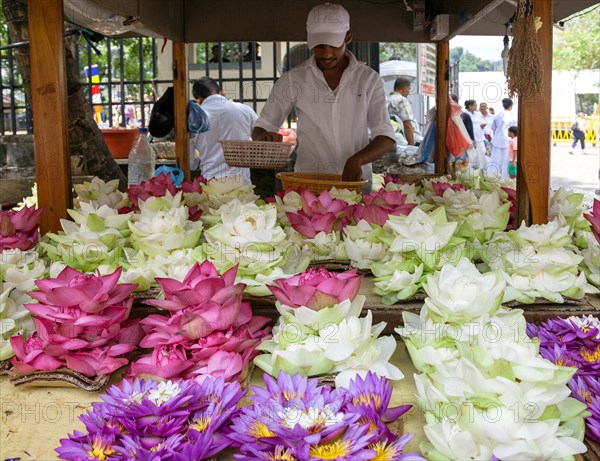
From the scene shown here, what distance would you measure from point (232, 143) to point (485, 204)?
1983 mm

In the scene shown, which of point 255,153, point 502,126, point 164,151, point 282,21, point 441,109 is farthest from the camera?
point 502,126

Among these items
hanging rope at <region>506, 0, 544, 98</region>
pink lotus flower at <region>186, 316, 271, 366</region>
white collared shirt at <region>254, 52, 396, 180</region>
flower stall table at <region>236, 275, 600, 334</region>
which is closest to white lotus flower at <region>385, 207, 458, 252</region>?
flower stall table at <region>236, 275, 600, 334</region>

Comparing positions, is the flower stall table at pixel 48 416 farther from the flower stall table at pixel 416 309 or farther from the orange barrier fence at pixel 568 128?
the orange barrier fence at pixel 568 128

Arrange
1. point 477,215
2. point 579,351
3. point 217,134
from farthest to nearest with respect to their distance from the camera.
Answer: point 217,134, point 477,215, point 579,351

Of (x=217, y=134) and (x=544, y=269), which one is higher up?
(x=217, y=134)

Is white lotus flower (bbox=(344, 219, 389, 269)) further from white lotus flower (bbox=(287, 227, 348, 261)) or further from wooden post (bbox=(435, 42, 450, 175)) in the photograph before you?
wooden post (bbox=(435, 42, 450, 175))

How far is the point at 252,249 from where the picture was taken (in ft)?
5.25

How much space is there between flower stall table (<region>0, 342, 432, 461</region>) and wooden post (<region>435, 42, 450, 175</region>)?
3.51m

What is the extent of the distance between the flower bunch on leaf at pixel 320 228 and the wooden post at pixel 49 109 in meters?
0.76

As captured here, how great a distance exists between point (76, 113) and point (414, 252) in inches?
141

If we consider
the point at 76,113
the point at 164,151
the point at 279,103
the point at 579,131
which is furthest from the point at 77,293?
the point at 579,131

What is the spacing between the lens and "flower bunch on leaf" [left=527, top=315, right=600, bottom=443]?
3.80 ft

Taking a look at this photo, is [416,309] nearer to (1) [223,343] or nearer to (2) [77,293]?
(1) [223,343]

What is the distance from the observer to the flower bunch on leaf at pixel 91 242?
1.73m
